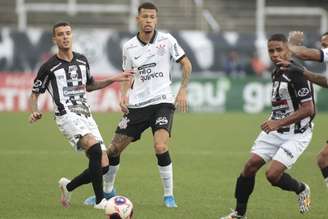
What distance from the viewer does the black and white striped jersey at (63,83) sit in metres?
11.1

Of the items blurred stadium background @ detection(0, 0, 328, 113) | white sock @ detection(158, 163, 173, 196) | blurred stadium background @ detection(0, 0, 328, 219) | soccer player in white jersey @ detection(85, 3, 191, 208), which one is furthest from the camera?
blurred stadium background @ detection(0, 0, 328, 113)

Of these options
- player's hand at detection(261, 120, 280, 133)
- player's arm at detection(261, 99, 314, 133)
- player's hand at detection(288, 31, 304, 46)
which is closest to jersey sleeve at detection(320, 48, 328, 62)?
player's hand at detection(288, 31, 304, 46)

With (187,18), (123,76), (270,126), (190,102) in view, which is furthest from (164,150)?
(187,18)

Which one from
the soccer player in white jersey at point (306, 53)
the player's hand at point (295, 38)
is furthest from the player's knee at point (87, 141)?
the player's hand at point (295, 38)

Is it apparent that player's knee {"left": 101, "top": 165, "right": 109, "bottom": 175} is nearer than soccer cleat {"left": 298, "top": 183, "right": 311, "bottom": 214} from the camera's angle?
No

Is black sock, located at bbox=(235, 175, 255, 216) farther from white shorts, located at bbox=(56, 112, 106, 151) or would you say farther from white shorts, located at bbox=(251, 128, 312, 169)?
white shorts, located at bbox=(56, 112, 106, 151)

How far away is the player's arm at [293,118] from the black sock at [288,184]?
752 mm

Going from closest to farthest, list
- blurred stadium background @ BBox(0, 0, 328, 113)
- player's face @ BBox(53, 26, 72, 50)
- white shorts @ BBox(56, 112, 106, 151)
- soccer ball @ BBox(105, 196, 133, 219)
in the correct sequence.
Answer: soccer ball @ BBox(105, 196, 133, 219), white shorts @ BBox(56, 112, 106, 151), player's face @ BBox(53, 26, 72, 50), blurred stadium background @ BBox(0, 0, 328, 113)

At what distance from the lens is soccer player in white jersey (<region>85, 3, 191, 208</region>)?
1166cm

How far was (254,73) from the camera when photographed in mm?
34812

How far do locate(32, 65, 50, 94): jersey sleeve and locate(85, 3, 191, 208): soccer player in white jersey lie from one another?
1098mm

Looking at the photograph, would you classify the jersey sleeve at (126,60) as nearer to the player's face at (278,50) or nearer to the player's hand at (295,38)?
the player's face at (278,50)

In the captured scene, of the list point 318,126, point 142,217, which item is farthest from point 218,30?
point 142,217

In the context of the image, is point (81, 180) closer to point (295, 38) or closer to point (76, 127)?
point (76, 127)
